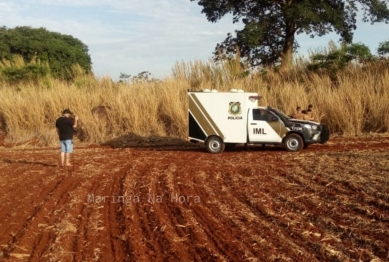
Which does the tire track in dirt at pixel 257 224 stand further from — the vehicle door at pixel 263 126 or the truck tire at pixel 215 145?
the truck tire at pixel 215 145

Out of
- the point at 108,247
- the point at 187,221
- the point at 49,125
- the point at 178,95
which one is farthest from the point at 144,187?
the point at 49,125

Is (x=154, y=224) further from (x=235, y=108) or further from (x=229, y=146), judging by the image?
(x=229, y=146)

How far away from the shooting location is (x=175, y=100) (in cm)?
2356

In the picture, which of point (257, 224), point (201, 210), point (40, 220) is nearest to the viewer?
point (257, 224)

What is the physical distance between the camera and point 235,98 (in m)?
17.8

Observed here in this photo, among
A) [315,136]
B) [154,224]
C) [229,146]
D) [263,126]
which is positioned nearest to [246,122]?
[263,126]

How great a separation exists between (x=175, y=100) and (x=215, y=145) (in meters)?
5.94

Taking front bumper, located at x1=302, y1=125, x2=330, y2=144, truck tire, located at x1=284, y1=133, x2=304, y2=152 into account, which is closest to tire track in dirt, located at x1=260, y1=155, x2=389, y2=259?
truck tire, located at x1=284, y1=133, x2=304, y2=152

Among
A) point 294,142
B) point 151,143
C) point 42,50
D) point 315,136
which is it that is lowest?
point 151,143

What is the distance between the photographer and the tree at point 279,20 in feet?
101

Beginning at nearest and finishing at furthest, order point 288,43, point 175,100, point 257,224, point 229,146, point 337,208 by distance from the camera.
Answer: point 257,224 → point 337,208 → point 229,146 → point 175,100 → point 288,43

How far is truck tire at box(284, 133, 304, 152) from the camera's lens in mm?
17656

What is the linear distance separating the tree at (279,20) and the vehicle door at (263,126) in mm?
12424

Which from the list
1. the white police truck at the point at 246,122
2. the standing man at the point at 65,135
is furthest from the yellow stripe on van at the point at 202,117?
the standing man at the point at 65,135
